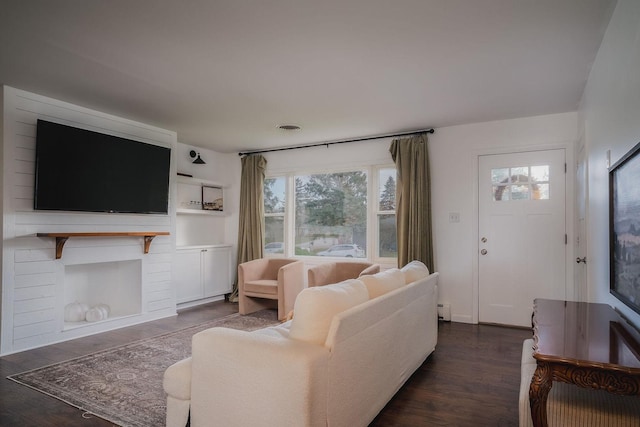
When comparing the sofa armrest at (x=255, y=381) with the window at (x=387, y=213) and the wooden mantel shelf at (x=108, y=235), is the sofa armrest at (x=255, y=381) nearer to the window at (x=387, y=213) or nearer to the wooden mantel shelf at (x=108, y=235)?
the wooden mantel shelf at (x=108, y=235)

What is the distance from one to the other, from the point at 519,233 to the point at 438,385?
2.51 meters

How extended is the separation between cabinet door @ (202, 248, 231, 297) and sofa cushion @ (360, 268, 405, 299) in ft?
12.6

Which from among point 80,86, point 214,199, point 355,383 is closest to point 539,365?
point 355,383

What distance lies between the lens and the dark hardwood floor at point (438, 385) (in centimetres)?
233

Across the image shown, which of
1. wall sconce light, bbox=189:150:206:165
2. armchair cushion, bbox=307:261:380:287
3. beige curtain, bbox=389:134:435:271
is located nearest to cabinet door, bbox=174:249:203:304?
wall sconce light, bbox=189:150:206:165

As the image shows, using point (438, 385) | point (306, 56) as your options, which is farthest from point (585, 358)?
point (306, 56)

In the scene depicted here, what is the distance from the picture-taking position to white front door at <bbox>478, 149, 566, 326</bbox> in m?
4.36

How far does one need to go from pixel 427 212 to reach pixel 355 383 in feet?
10.8

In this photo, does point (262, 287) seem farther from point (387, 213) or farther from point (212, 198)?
point (212, 198)

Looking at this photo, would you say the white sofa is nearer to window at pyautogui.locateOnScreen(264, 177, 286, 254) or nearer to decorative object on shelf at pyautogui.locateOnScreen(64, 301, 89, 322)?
decorative object on shelf at pyautogui.locateOnScreen(64, 301, 89, 322)

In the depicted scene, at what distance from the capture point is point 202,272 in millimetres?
5820

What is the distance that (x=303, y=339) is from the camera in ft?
6.15

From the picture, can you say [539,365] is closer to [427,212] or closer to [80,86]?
[427,212]

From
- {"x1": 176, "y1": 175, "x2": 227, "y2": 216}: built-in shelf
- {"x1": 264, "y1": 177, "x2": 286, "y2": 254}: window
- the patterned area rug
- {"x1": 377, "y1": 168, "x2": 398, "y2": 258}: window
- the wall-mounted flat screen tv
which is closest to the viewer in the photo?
the wall-mounted flat screen tv
